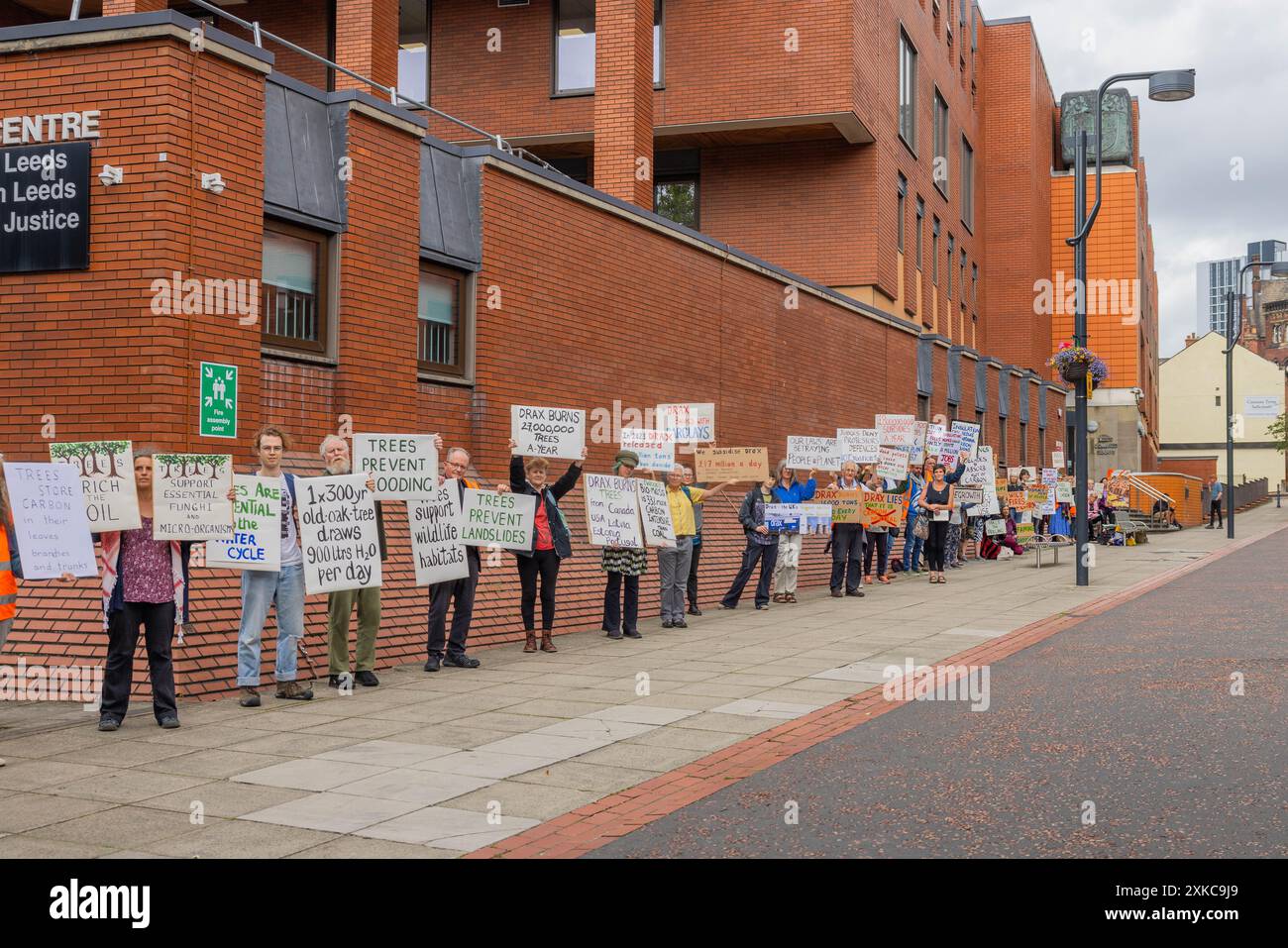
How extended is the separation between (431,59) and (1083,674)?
2283 cm

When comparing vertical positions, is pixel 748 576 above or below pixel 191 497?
below

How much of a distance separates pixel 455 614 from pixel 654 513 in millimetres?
3472

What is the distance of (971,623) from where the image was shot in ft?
49.0

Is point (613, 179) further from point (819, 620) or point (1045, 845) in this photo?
point (1045, 845)

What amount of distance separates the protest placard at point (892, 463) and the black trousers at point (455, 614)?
10.5 metres

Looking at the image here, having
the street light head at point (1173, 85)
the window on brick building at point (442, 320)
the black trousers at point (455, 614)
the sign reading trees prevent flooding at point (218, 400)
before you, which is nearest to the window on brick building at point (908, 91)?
the street light head at point (1173, 85)

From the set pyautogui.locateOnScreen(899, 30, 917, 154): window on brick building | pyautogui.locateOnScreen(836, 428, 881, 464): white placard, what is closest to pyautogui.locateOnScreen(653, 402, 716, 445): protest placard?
pyautogui.locateOnScreen(836, 428, 881, 464): white placard

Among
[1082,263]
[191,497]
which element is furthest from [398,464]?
[1082,263]

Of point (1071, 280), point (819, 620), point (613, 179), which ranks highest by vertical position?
point (1071, 280)

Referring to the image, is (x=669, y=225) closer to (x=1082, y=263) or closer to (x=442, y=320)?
(x=442, y=320)

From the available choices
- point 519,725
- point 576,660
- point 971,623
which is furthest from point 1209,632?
point 519,725

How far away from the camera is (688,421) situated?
1684 cm

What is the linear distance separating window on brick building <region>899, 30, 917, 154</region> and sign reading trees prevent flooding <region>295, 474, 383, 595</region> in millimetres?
24740

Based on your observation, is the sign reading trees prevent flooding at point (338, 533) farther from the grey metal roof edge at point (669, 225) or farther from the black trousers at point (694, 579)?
the black trousers at point (694, 579)
